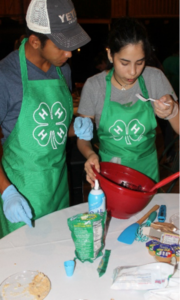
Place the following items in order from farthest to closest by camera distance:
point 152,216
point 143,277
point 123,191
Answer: point 152,216 → point 123,191 → point 143,277

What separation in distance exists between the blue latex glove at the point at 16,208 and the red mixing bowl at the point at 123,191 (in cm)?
31

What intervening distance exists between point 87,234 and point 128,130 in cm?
76

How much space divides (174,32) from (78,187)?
5.88m

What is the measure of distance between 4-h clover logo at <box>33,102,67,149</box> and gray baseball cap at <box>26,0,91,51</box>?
0.94 feet

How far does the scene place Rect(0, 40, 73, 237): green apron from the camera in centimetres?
136

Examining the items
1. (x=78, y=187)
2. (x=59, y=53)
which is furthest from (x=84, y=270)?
(x=78, y=187)

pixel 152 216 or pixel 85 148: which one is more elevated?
pixel 85 148

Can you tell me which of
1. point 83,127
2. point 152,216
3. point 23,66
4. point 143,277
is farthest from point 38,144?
point 143,277

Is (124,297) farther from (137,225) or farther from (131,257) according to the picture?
(137,225)

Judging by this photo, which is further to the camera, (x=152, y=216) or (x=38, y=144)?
(x=38, y=144)

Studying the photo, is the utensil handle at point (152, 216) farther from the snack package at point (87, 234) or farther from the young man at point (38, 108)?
the young man at point (38, 108)

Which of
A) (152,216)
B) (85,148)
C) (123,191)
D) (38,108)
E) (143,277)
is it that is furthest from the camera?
(85,148)

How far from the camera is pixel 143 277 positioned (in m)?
0.92

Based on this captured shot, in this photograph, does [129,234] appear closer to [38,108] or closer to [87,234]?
[87,234]
